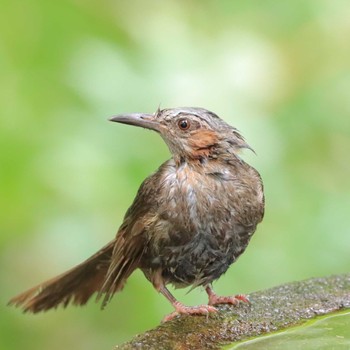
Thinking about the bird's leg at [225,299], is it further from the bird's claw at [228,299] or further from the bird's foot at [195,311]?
the bird's foot at [195,311]

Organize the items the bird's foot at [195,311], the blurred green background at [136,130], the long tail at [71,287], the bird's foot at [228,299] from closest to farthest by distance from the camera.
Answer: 1. the bird's foot at [195,311]
2. the bird's foot at [228,299]
3. the long tail at [71,287]
4. the blurred green background at [136,130]

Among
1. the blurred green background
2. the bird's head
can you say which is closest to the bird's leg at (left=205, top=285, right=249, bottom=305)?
the bird's head

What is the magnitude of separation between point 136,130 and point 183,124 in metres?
1.73

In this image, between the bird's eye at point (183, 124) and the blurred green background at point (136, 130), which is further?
the blurred green background at point (136, 130)

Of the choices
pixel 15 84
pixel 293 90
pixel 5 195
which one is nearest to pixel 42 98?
pixel 15 84

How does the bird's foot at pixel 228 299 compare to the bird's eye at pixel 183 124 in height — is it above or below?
below

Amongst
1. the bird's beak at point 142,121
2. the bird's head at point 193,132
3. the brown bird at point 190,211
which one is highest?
the bird's beak at point 142,121

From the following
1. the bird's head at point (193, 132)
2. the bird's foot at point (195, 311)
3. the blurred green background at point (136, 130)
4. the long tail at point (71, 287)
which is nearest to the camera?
the bird's foot at point (195, 311)

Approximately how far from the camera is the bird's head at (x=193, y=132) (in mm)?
5000

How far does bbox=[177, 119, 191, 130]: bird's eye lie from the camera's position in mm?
5027

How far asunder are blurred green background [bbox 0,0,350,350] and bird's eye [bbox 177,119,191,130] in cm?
132

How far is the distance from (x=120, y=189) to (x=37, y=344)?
1.16 m

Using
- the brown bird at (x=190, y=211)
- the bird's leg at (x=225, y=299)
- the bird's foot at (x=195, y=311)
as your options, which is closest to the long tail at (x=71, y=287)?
the brown bird at (x=190, y=211)

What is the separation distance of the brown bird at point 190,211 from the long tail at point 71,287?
0.23 metres
